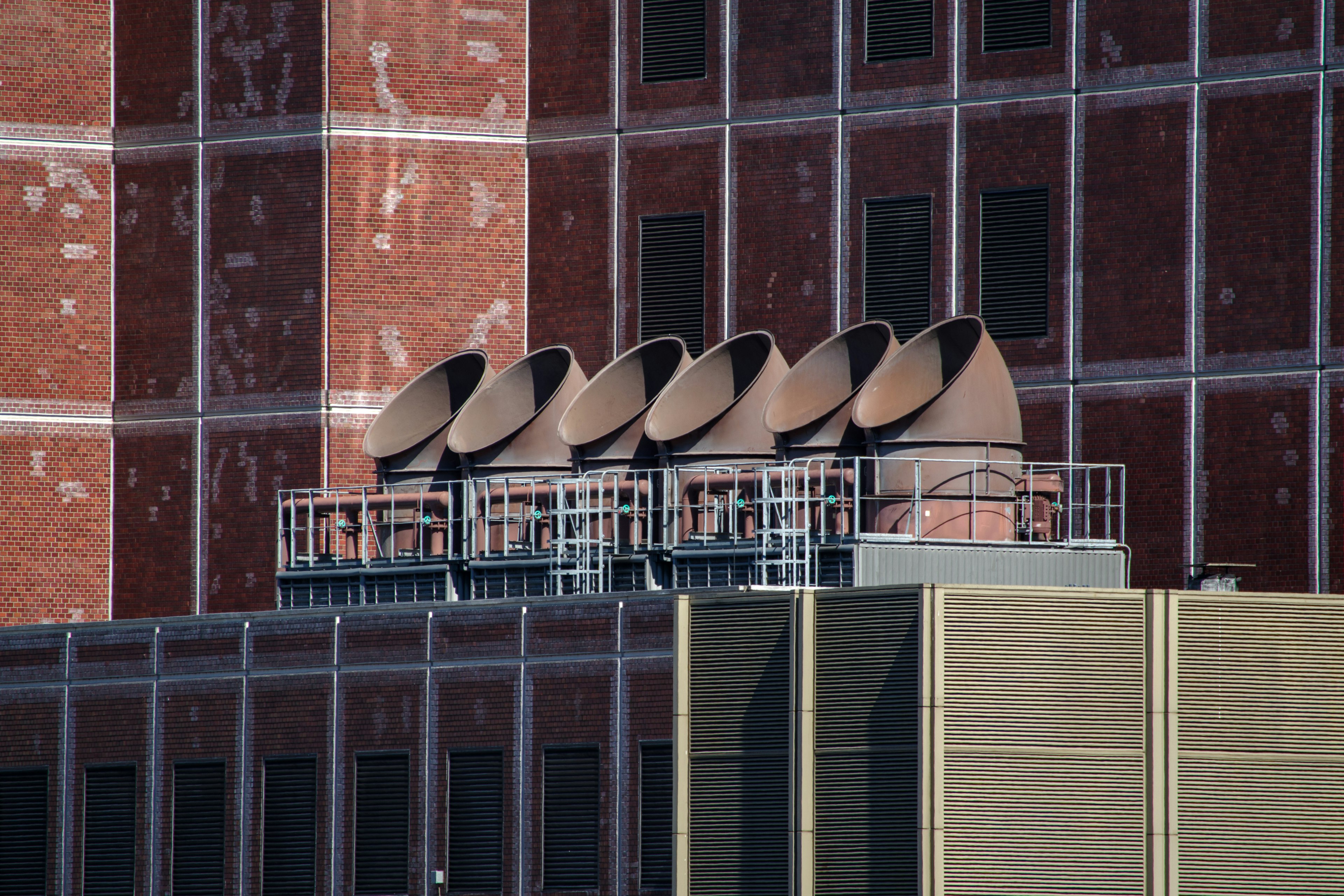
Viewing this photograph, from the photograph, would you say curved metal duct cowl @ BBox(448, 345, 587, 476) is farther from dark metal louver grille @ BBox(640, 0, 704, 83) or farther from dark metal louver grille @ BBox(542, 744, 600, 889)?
dark metal louver grille @ BBox(640, 0, 704, 83)

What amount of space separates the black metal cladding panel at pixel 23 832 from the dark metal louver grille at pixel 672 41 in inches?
621

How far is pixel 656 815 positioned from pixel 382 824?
14.5 feet

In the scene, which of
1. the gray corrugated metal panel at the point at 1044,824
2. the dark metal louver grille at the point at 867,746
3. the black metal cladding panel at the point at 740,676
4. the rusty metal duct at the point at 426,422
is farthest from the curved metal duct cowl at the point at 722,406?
the gray corrugated metal panel at the point at 1044,824

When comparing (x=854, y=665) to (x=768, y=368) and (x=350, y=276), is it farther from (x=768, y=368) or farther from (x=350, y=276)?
(x=350, y=276)

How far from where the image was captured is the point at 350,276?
128 feet

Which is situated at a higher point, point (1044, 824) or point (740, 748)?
point (740, 748)

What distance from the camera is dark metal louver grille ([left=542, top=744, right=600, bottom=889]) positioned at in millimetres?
29203

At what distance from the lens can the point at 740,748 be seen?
2748 centimetres

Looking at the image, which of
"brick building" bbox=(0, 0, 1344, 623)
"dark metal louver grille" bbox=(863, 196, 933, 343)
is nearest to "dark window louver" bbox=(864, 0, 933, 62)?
"brick building" bbox=(0, 0, 1344, 623)

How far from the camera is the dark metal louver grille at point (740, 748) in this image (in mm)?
27125

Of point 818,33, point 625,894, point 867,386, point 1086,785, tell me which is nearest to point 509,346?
point 818,33

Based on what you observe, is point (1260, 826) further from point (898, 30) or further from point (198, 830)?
point (898, 30)

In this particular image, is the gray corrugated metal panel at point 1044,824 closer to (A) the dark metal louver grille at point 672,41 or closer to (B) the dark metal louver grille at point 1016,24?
(B) the dark metal louver grille at point 1016,24

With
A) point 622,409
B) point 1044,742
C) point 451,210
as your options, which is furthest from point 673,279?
point 1044,742
